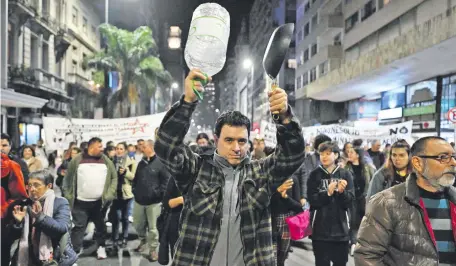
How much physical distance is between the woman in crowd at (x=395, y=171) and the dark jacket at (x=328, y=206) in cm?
31

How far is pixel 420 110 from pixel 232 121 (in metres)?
24.9

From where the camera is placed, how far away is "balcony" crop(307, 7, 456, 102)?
1783 cm

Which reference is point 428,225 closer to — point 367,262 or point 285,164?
point 367,262

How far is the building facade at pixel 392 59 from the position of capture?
776 inches

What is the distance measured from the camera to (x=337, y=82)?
31547mm

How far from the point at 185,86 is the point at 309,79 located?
4449 cm

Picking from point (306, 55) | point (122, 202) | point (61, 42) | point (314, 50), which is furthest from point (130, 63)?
point (122, 202)

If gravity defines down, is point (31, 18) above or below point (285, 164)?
above

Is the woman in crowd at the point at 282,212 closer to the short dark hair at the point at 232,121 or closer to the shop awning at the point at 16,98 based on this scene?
the short dark hair at the point at 232,121

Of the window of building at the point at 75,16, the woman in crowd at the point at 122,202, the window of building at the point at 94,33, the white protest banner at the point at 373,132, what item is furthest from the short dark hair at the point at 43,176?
the window of building at the point at 94,33

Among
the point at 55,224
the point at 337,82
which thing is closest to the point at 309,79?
the point at 337,82

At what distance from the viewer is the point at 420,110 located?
84.0ft

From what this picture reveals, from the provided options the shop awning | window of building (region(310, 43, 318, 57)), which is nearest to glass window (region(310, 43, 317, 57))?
window of building (region(310, 43, 318, 57))

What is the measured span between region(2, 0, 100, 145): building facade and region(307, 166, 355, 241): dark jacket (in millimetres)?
13601
